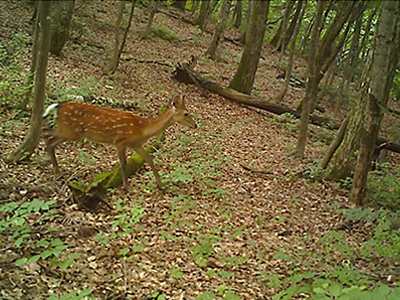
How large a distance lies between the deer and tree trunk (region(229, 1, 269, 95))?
7345mm

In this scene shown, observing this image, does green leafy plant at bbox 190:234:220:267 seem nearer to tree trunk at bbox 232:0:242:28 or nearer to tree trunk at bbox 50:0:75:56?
tree trunk at bbox 50:0:75:56

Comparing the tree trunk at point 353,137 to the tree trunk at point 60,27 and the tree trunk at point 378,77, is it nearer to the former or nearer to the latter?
the tree trunk at point 378,77

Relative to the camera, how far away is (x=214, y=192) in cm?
690

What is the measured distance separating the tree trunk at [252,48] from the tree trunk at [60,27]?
557 centimetres

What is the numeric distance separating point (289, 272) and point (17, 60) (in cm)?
819

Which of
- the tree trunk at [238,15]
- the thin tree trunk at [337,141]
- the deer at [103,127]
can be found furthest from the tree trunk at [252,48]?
the tree trunk at [238,15]


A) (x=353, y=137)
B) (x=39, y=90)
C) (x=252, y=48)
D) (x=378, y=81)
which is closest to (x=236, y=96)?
(x=252, y=48)

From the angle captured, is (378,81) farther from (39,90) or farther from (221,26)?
(221,26)

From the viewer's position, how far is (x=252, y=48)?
1366cm

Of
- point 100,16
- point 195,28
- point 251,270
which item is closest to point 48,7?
point 251,270

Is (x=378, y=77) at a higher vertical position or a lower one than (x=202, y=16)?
→ lower

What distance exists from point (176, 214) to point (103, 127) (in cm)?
180

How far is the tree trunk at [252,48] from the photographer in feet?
44.2

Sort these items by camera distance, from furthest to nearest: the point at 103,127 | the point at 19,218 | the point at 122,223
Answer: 1. the point at 103,127
2. the point at 122,223
3. the point at 19,218
